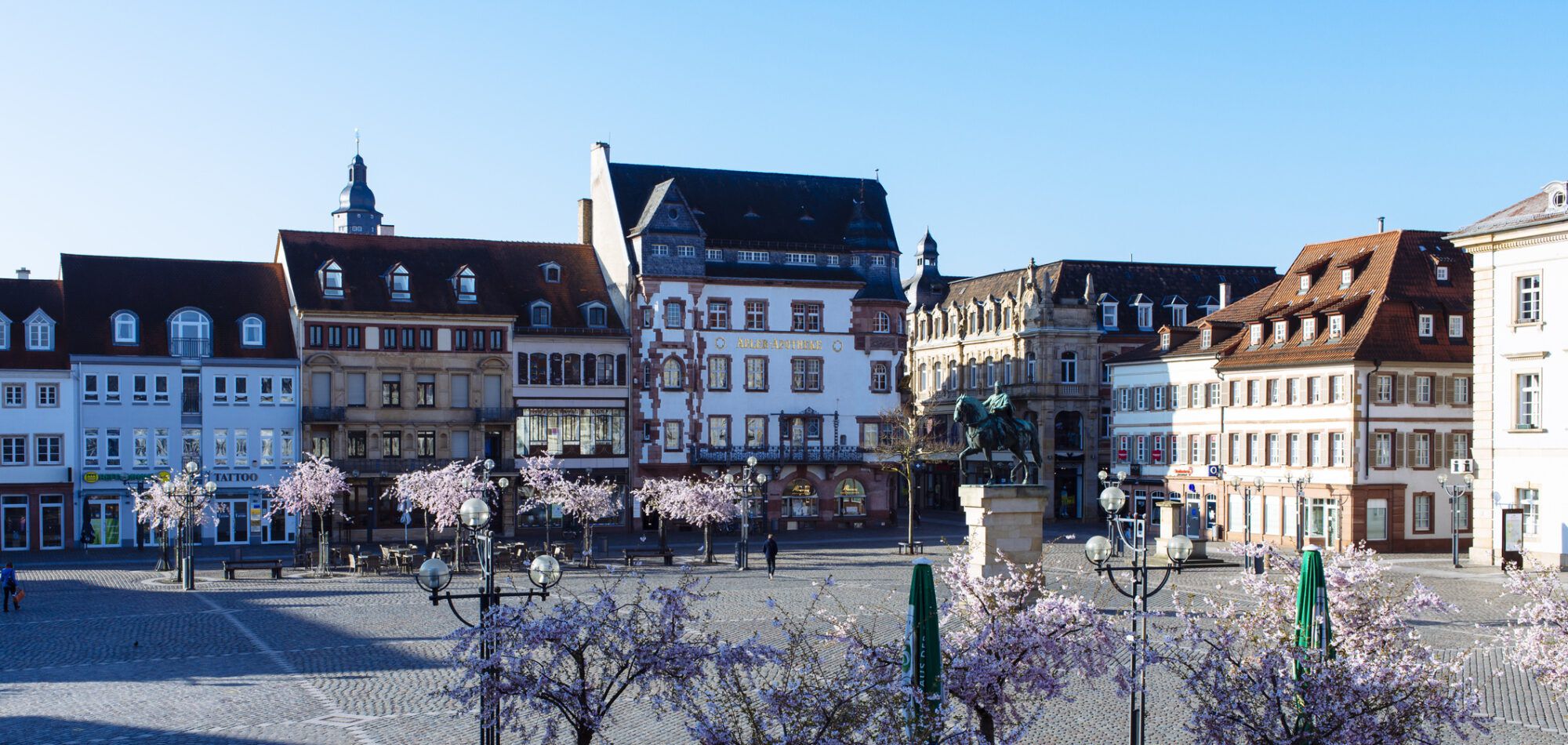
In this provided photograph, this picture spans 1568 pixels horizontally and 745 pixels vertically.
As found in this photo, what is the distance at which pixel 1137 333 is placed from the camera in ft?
290

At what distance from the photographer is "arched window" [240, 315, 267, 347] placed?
6962 cm

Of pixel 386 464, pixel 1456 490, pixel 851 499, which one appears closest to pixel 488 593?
pixel 1456 490

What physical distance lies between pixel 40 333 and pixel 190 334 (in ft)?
19.4

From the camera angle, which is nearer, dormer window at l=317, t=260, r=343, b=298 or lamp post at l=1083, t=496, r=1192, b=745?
lamp post at l=1083, t=496, r=1192, b=745

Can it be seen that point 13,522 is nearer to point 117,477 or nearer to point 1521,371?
point 117,477

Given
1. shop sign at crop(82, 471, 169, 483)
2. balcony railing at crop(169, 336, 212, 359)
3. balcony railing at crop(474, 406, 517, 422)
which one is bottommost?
shop sign at crop(82, 471, 169, 483)

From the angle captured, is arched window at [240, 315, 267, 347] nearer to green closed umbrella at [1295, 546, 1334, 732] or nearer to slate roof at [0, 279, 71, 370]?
slate roof at [0, 279, 71, 370]

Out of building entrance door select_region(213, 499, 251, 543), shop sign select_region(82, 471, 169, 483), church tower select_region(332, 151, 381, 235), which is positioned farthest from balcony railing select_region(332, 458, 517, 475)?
church tower select_region(332, 151, 381, 235)

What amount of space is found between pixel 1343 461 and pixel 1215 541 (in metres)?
8.28

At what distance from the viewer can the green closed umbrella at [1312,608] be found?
20.6 metres

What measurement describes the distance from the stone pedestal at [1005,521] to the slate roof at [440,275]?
42851mm

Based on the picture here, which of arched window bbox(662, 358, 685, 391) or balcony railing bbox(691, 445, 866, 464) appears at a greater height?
arched window bbox(662, 358, 685, 391)

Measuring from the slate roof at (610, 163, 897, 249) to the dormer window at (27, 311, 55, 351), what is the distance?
25.7m

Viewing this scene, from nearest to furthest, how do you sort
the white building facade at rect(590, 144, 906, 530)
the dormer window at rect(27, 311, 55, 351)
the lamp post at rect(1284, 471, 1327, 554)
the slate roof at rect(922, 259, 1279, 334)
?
1. the lamp post at rect(1284, 471, 1327, 554)
2. the dormer window at rect(27, 311, 55, 351)
3. the white building facade at rect(590, 144, 906, 530)
4. the slate roof at rect(922, 259, 1279, 334)
